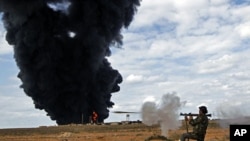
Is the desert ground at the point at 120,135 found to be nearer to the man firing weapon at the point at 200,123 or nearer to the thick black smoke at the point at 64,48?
the man firing weapon at the point at 200,123

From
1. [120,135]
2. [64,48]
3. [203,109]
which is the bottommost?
[120,135]

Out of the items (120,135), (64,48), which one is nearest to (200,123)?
(120,135)

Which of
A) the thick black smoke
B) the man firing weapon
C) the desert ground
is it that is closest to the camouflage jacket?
the man firing weapon

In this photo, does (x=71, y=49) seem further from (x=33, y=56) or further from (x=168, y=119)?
(x=168, y=119)

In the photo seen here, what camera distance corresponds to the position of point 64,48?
88.7 m

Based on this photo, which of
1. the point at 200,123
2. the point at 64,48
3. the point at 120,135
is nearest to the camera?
the point at 200,123

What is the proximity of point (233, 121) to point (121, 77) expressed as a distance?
7592 centimetres

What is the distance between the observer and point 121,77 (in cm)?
9756

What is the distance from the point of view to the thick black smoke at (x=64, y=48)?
86312 mm

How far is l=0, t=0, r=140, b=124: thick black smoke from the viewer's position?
86.3 m

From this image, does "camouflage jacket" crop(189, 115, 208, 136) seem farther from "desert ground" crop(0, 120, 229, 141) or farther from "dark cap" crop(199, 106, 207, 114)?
"desert ground" crop(0, 120, 229, 141)

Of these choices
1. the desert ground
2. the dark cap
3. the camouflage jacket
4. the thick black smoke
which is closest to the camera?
the dark cap

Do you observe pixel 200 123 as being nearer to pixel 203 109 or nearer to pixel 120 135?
pixel 203 109

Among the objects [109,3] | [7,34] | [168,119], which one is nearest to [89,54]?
[109,3]
